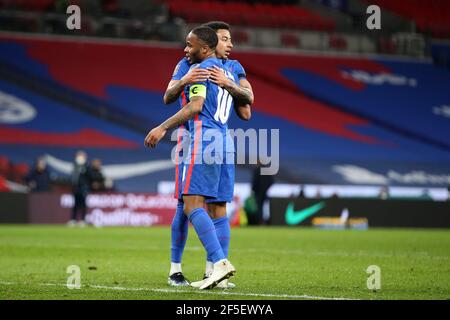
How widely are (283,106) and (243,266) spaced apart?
24351 mm

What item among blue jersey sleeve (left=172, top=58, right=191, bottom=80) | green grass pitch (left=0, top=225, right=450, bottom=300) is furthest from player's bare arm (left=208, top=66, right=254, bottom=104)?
green grass pitch (left=0, top=225, right=450, bottom=300)

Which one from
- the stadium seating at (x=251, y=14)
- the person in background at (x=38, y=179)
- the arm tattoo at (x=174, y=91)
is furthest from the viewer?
the stadium seating at (x=251, y=14)

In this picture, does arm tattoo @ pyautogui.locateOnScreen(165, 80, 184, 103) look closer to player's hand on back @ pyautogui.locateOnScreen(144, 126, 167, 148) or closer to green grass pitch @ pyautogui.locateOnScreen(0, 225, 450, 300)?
player's hand on back @ pyautogui.locateOnScreen(144, 126, 167, 148)

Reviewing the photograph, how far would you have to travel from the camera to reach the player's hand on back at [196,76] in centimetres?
844

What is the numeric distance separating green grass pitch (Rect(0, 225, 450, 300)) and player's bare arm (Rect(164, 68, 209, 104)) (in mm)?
1725

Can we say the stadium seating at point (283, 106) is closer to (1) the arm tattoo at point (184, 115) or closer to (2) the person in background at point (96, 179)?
(2) the person in background at point (96, 179)

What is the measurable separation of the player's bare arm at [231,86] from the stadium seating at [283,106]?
2116 cm

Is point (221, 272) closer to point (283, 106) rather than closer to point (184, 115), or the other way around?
point (184, 115)

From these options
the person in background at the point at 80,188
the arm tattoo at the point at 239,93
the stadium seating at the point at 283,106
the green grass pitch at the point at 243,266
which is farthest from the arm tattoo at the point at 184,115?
the stadium seating at the point at 283,106

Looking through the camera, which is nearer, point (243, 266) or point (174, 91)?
point (174, 91)

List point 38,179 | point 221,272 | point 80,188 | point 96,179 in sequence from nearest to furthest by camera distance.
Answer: point 221,272 → point 80,188 → point 96,179 → point 38,179

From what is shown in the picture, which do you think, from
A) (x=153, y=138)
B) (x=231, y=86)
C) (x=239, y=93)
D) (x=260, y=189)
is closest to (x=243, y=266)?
(x=239, y=93)

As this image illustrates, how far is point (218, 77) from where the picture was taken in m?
8.53

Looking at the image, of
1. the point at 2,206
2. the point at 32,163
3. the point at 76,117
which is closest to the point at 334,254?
the point at 2,206
